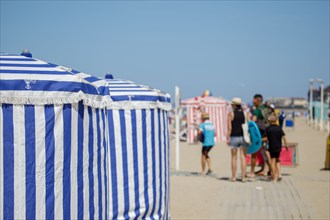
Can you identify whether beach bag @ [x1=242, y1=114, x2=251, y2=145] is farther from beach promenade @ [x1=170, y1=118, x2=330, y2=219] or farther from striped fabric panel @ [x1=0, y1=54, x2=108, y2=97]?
striped fabric panel @ [x1=0, y1=54, x2=108, y2=97]

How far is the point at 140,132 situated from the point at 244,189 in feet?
13.7

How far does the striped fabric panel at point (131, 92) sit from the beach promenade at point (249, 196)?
6.79 ft

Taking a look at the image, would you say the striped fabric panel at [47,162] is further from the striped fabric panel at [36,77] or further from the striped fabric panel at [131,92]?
the striped fabric panel at [131,92]

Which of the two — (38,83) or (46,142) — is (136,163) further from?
(38,83)

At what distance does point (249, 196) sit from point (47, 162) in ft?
18.2

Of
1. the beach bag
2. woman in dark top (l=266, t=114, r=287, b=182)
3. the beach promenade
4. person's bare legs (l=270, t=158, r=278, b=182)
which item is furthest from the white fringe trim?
person's bare legs (l=270, t=158, r=278, b=182)

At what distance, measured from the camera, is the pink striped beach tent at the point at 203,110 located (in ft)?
70.7

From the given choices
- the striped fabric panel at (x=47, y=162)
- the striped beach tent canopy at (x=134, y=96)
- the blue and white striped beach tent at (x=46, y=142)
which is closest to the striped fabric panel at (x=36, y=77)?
the blue and white striped beach tent at (x=46, y=142)

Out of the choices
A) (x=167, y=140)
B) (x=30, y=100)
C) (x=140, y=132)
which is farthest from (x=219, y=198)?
(x=30, y=100)

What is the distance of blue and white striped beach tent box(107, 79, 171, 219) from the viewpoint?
214 inches

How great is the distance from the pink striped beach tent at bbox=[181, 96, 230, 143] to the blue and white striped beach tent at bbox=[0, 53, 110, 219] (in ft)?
56.3

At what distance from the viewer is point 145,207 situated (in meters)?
5.68

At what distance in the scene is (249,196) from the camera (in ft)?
28.1

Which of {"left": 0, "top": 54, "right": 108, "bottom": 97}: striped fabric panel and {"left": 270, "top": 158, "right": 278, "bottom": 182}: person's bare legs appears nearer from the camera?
{"left": 0, "top": 54, "right": 108, "bottom": 97}: striped fabric panel
